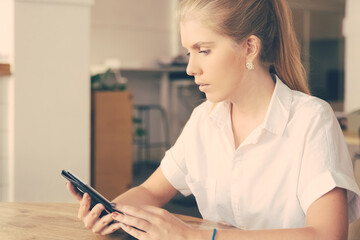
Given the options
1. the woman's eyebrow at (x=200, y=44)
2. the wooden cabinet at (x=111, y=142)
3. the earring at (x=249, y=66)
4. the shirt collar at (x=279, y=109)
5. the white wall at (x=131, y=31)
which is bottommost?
the wooden cabinet at (x=111, y=142)

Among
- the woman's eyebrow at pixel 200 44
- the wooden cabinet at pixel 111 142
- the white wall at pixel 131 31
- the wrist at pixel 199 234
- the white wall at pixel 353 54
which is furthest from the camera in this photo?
the white wall at pixel 131 31

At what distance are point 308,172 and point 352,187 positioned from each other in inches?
4.2

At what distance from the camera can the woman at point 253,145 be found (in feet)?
3.54

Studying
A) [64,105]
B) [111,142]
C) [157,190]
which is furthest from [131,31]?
[157,190]

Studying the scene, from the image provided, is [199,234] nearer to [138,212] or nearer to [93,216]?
[138,212]

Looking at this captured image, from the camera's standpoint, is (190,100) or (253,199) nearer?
(253,199)

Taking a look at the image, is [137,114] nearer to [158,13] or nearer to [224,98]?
[158,13]

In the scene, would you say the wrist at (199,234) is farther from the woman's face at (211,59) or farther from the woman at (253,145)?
the woman's face at (211,59)

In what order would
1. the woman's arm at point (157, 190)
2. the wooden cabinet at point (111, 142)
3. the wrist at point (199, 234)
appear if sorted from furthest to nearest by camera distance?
the wooden cabinet at point (111, 142)
the woman's arm at point (157, 190)
the wrist at point (199, 234)

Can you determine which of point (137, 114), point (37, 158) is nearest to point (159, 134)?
point (137, 114)

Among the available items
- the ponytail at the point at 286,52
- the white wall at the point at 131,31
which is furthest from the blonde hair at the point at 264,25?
the white wall at the point at 131,31

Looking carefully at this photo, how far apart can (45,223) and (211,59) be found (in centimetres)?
54

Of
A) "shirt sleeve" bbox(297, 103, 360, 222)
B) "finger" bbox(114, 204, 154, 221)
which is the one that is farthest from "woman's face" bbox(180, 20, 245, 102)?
"finger" bbox(114, 204, 154, 221)

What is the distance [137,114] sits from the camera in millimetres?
6934
